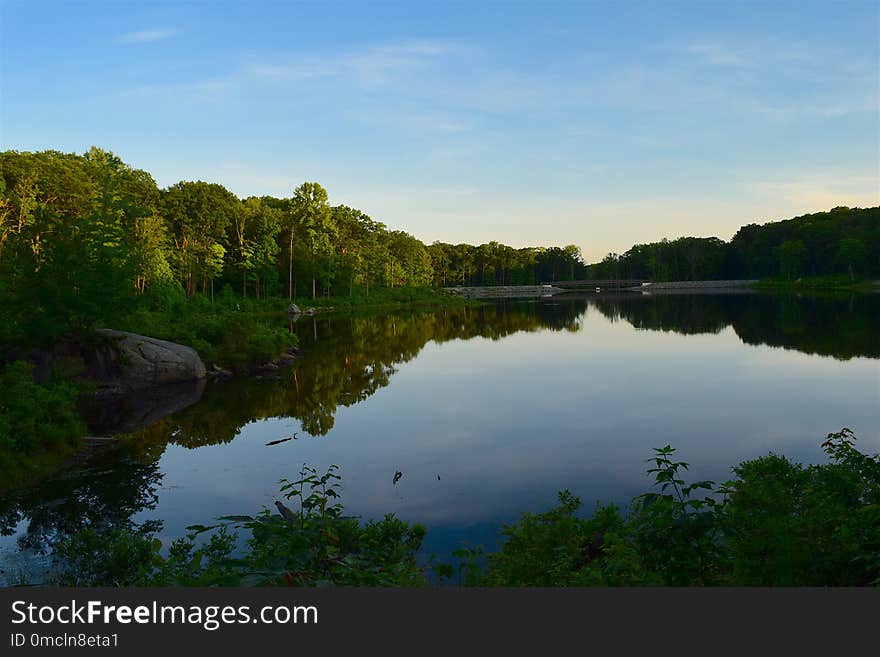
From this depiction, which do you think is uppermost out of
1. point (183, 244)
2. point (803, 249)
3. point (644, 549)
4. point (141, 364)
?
Answer: point (803, 249)

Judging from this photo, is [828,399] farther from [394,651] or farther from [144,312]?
[144,312]

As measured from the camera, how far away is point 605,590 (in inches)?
199

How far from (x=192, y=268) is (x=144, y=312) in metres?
38.3

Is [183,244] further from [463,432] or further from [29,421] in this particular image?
[463,432]

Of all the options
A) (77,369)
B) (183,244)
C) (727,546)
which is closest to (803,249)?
(183,244)

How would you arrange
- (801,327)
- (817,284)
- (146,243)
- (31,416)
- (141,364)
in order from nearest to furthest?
(31,416)
(141,364)
(801,327)
(146,243)
(817,284)

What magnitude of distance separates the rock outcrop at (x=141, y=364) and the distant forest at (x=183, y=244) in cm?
186

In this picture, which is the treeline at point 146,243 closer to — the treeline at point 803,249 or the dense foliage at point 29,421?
the dense foliage at point 29,421

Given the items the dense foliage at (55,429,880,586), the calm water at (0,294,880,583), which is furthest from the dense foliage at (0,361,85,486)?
the dense foliage at (55,429,880,586)

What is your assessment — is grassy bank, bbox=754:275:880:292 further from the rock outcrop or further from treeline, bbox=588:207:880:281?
the rock outcrop

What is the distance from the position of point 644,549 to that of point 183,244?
8394 cm

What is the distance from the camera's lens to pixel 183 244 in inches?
3209

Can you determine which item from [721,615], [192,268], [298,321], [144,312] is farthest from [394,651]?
[192,268]

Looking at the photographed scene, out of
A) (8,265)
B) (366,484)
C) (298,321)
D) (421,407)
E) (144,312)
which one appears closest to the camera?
(366,484)
